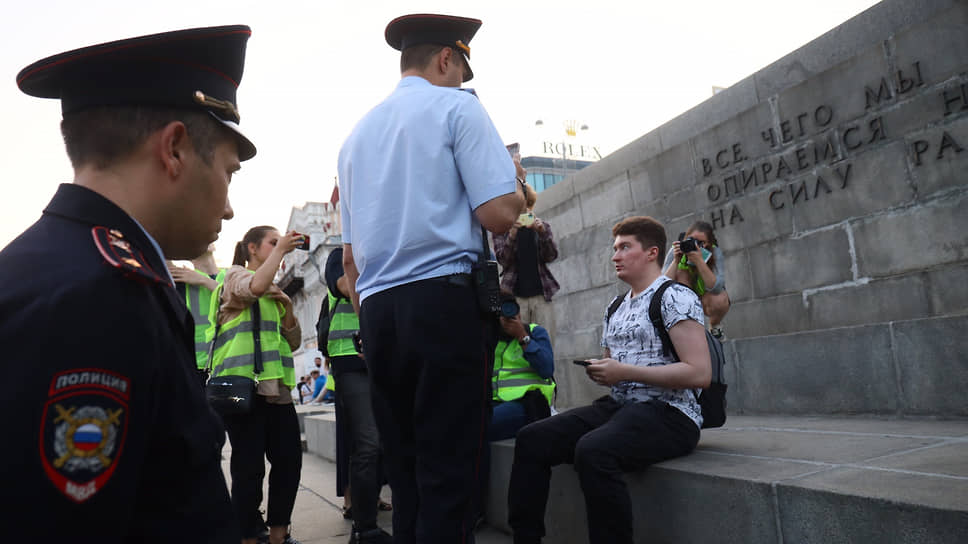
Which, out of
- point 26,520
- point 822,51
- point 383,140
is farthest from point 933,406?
point 26,520

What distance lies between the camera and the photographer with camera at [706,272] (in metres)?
5.45

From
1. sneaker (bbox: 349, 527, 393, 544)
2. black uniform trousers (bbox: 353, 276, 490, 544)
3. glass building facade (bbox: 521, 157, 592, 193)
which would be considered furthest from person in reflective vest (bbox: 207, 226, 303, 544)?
glass building facade (bbox: 521, 157, 592, 193)

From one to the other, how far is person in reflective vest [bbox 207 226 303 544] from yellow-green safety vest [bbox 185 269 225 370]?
0.38 m

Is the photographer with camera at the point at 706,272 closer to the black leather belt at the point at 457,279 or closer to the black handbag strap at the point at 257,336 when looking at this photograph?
the black handbag strap at the point at 257,336

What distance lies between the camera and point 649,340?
3.21 m

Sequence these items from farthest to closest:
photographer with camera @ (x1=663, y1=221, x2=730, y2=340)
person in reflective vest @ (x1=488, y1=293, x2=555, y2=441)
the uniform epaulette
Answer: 1. photographer with camera @ (x1=663, y1=221, x2=730, y2=340)
2. person in reflective vest @ (x1=488, y1=293, x2=555, y2=441)
3. the uniform epaulette

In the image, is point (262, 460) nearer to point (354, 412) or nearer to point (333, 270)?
point (354, 412)

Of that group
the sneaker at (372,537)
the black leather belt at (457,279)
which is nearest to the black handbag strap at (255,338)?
the sneaker at (372,537)

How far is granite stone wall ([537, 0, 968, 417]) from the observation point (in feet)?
14.0

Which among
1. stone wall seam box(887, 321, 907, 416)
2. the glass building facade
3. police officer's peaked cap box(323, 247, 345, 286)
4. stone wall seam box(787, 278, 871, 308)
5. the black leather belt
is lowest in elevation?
stone wall seam box(887, 321, 907, 416)

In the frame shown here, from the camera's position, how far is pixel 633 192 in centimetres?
729

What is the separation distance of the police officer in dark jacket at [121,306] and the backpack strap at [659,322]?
2181mm

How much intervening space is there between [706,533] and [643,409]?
0.61 m

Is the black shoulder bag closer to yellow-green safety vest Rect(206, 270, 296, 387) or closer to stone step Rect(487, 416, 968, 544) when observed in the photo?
yellow-green safety vest Rect(206, 270, 296, 387)
